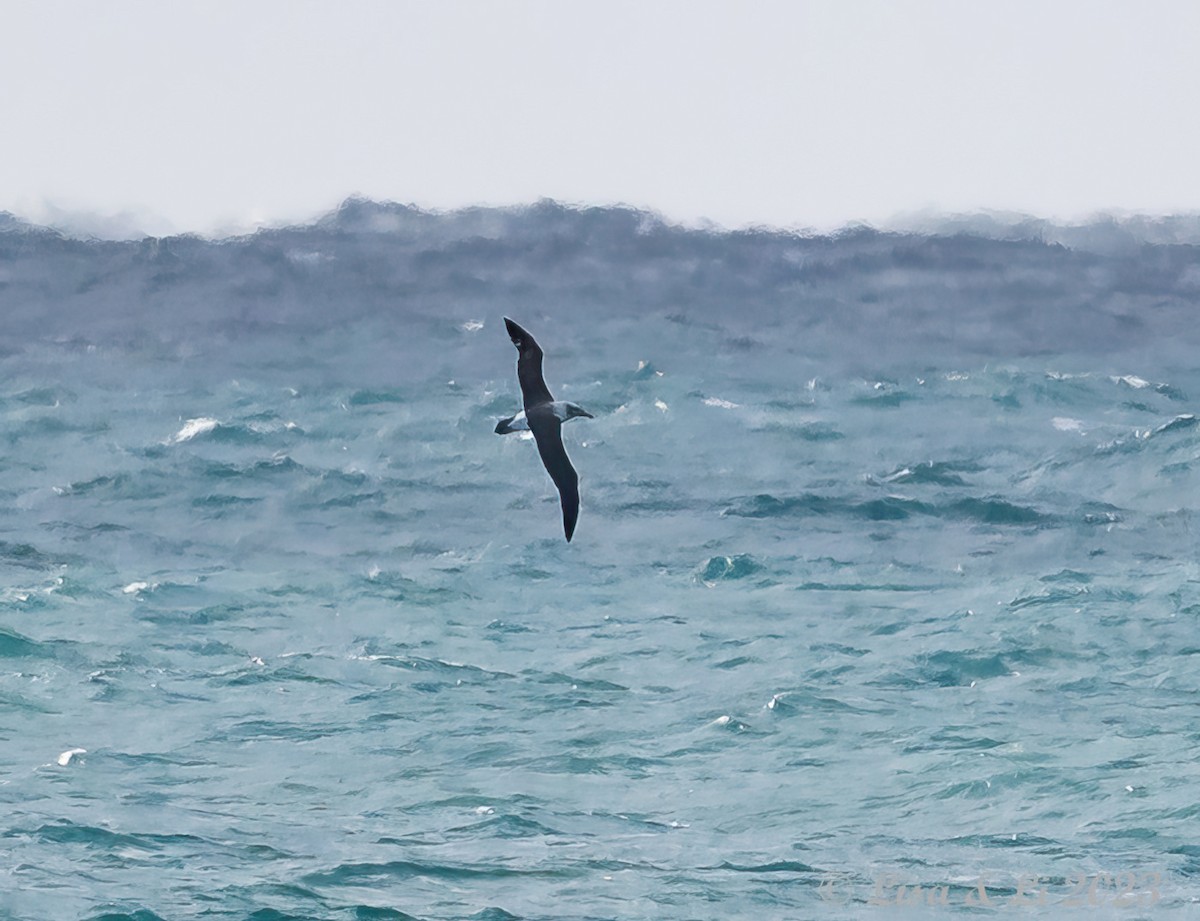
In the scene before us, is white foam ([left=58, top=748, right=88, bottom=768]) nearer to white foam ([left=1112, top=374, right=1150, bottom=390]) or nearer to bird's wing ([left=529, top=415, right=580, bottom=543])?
bird's wing ([left=529, top=415, right=580, bottom=543])

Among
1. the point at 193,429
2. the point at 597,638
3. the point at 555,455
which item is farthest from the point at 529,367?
the point at 193,429

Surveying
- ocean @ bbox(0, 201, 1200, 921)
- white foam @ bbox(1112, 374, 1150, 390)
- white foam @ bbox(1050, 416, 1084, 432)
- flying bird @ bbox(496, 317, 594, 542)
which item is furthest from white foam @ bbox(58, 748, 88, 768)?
white foam @ bbox(1112, 374, 1150, 390)

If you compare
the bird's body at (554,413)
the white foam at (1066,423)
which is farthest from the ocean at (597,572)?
the bird's body at (554,413)

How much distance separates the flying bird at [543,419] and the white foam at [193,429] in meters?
4.63

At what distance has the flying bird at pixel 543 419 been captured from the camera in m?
7.68

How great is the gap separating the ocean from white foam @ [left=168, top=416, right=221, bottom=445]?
0.14ft

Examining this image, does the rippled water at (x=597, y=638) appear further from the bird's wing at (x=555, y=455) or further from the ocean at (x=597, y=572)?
the bird's wing at (x=555, y=455)

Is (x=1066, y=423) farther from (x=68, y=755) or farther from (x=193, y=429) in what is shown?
(x=68, y=755)

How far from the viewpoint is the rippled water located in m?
8.17

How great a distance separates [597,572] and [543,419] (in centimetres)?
330

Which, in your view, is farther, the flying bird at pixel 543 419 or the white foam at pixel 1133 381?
the white foam at pixel 1133 381

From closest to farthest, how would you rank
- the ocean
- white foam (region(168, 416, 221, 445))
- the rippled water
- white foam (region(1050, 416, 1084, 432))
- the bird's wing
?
the bird's wing
the rippled water
the ocean
white foam (region(1050, 416, 1084, 432))
white foam (region(168, 416, 221, 445))

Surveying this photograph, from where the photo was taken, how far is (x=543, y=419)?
789cm

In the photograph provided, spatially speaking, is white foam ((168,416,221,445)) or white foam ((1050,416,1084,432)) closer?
white foam ((1050,416,1084,432))
